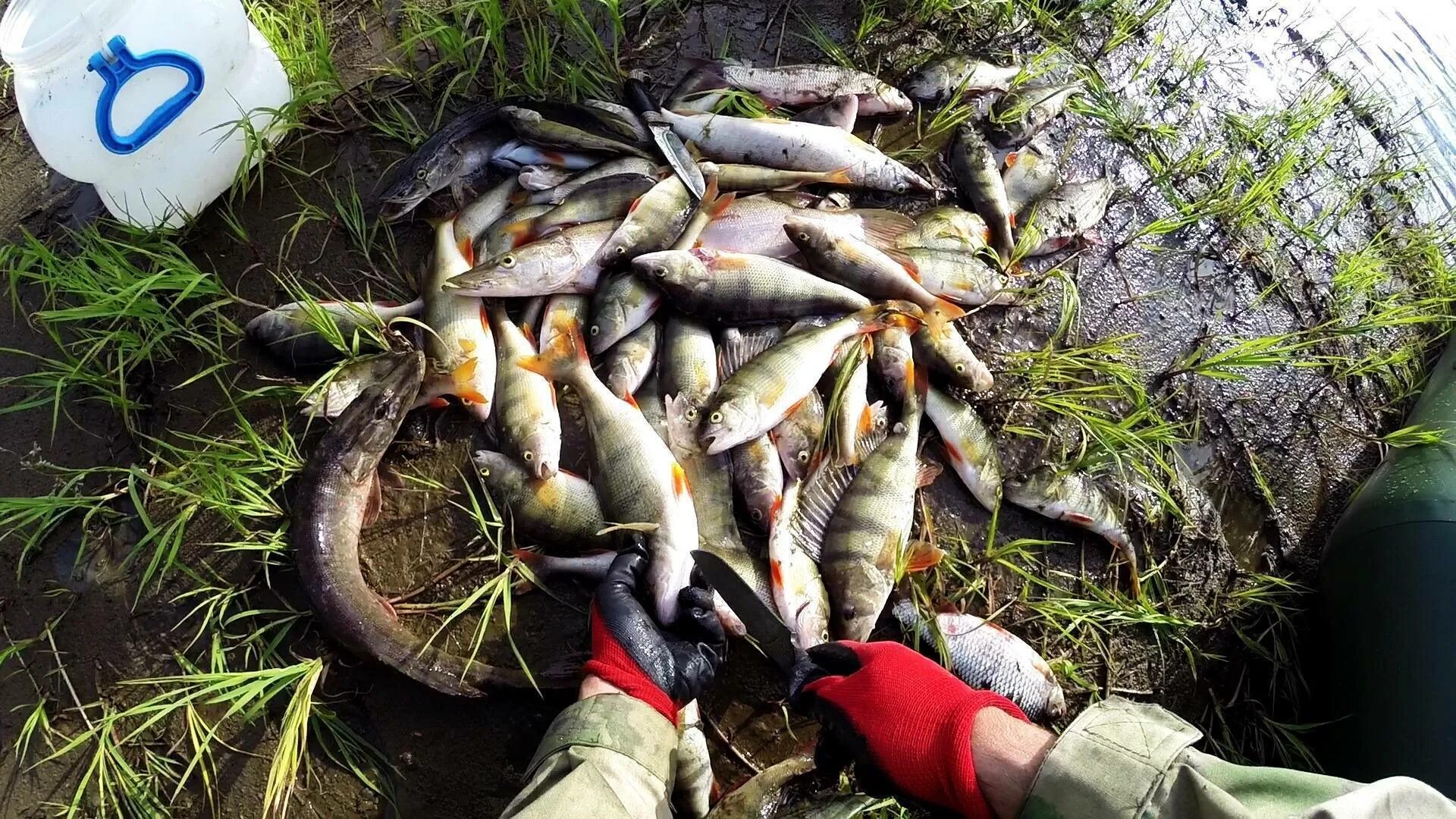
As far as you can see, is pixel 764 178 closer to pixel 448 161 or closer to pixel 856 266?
pixel 856 266

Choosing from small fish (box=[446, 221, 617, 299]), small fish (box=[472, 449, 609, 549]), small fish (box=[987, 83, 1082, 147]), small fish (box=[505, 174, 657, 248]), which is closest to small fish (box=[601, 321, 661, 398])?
small fish (box=[446, 221, 617, 299])

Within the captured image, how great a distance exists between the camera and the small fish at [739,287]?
10.2ft

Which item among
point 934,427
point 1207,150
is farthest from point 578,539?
point 1207,150

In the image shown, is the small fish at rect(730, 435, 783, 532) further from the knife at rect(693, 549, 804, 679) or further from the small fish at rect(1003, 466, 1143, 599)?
the small fish at rect(1003, 466, 1143, 599)

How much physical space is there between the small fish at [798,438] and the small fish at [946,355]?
0.56 m

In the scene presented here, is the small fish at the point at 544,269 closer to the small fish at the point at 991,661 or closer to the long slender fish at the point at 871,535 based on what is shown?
the long slender fish at the point at 871,535

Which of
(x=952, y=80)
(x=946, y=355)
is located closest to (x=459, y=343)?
(x=946, y=355)

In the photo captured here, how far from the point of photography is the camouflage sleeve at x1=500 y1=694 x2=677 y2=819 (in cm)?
239

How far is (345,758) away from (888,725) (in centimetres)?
197

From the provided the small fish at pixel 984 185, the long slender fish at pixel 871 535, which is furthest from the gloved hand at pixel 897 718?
the small fish at pixel 984 185

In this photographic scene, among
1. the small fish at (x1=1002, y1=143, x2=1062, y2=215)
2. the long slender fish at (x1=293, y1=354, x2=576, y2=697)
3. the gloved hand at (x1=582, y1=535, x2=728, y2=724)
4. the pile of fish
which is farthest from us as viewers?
the small fish at (x1=1002, y1=143, x2=1062, y2=215)

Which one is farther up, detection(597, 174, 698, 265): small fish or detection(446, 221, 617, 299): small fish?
detection(446, 221, 617, 299): small fish

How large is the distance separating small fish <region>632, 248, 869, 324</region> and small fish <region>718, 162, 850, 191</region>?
0.43 m

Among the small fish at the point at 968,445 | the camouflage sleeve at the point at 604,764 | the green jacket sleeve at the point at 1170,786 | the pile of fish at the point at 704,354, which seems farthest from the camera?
the small fish at the point at 968,445
